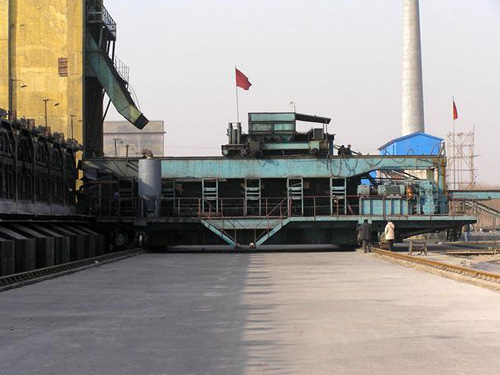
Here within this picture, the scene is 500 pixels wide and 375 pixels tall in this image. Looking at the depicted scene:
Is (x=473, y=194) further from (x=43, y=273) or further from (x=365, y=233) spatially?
(x=43, y=273)

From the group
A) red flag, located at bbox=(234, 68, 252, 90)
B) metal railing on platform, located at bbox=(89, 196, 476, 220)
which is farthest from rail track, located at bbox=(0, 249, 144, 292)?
red flag, located at bbox=(234, 68, 252, 90)

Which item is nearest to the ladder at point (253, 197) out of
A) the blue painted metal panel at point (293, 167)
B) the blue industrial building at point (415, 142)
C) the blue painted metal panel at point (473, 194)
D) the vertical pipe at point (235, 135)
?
the blue painted metal panel at point (293, 167)

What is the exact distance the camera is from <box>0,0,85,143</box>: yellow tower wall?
38125 millimetres

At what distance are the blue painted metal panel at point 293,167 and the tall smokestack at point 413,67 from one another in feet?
167

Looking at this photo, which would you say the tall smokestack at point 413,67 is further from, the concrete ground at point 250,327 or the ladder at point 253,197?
the concrete ground at point 250,327

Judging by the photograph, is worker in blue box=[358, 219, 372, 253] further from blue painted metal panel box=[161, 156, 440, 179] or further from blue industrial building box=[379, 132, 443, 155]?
blue industrial building box=[379, 132, 443, 155]

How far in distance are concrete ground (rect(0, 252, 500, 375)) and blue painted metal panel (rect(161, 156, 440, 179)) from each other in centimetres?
1729

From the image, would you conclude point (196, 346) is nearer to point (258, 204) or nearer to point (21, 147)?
point (21, 147)

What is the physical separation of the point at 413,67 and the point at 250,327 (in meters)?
78.6

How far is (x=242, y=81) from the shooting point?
42.2 metres

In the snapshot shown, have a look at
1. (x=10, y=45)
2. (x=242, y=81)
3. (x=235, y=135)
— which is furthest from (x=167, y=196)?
(x=10, y=45)

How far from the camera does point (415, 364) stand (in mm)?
7418

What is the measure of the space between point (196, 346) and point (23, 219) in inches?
632

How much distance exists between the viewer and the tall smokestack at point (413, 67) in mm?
84938
